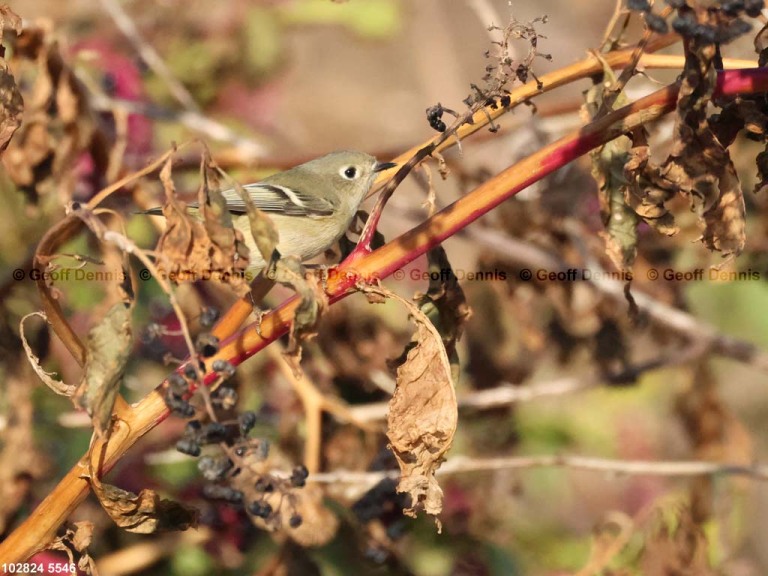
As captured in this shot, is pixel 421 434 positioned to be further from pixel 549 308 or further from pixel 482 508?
pixel 549 308

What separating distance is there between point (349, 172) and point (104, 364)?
5.19ft

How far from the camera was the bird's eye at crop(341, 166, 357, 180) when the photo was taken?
290cm

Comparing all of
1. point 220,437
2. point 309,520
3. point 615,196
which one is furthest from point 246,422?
point 615,196

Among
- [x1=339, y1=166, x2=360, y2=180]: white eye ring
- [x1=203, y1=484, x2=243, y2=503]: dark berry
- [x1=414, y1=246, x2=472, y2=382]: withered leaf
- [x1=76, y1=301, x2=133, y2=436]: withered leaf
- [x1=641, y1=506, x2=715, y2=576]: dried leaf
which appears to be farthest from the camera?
[x1=339, y1=166, x2=360, y2=180]: white eye ring

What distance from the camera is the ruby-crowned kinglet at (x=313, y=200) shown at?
2744 millimetres

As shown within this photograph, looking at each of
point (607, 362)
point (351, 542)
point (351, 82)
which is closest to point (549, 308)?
point (607, 362)

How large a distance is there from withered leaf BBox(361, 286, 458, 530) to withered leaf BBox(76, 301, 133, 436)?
42cm

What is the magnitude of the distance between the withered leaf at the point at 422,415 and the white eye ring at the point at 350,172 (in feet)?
4.42

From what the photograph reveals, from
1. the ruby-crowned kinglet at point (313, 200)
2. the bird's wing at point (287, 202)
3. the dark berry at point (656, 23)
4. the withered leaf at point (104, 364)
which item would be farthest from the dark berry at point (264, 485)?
the dark berry at point (656, 23)

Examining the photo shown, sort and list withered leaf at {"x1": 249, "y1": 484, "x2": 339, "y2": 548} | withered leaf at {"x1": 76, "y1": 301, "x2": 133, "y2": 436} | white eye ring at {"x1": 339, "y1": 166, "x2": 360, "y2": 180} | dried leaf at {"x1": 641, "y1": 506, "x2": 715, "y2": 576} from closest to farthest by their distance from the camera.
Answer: withered leaf at {"x1": 76, "y1": 301, "x2": 133, "y2": 436}, withered leaf at {"x1": 249, "y1": 484, "x2": 339, "y2": 548}, dried leaf at {"x1": 641, "y1": 506, "x2": 715, "y2": 576}, white eye ring at {"x1": 339, "y1": 166, "x2": 360, "y2": 180}

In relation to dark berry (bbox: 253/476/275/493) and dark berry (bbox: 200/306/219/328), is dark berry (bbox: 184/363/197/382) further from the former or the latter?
dark berry (bbox: 253/476/275/493)

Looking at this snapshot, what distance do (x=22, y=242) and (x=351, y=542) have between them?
1.86 m

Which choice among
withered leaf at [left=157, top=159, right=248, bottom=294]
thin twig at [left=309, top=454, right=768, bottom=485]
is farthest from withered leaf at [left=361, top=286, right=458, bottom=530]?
thin twig at [left=309, top=454, right=768, bottom=485]

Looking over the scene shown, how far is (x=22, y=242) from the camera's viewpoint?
11.9 ft
